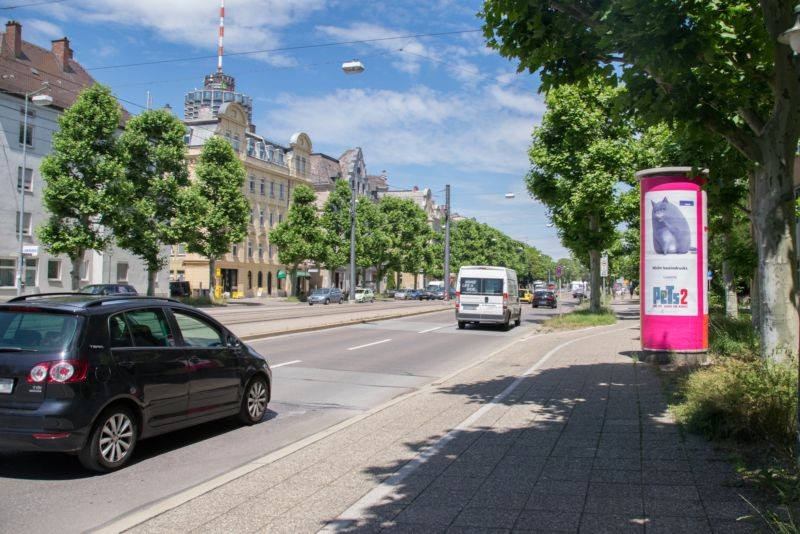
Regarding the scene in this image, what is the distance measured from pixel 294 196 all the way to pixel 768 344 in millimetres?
57656

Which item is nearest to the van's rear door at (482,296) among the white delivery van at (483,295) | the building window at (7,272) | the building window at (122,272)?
the white delivery van at (483,295)

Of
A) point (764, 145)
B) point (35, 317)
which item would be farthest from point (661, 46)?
point (35, 317)

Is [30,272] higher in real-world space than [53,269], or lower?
lower

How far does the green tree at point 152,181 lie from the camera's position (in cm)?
4100

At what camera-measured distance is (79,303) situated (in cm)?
619

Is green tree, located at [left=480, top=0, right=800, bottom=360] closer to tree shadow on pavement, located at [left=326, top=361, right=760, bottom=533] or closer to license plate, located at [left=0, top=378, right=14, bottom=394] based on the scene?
tree shadow on pavement, located at [left=326, top=361, right=760, bottom=533]

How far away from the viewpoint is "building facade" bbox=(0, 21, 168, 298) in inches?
1572

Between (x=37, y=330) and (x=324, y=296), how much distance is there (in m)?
51.6

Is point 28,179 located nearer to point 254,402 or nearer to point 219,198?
point 219,198

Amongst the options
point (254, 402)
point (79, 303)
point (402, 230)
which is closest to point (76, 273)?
point (254, 402)

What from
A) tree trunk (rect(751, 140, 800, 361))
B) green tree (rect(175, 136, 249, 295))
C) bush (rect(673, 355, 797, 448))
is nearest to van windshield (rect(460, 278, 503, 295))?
tree trunk (rect(751, 140, 800, 361))

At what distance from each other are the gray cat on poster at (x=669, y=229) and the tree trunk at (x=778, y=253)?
438cm

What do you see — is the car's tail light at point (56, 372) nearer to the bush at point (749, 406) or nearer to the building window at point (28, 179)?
the bush at point (749, 406)

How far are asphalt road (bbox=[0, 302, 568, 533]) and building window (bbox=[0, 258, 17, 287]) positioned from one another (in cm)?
3031
